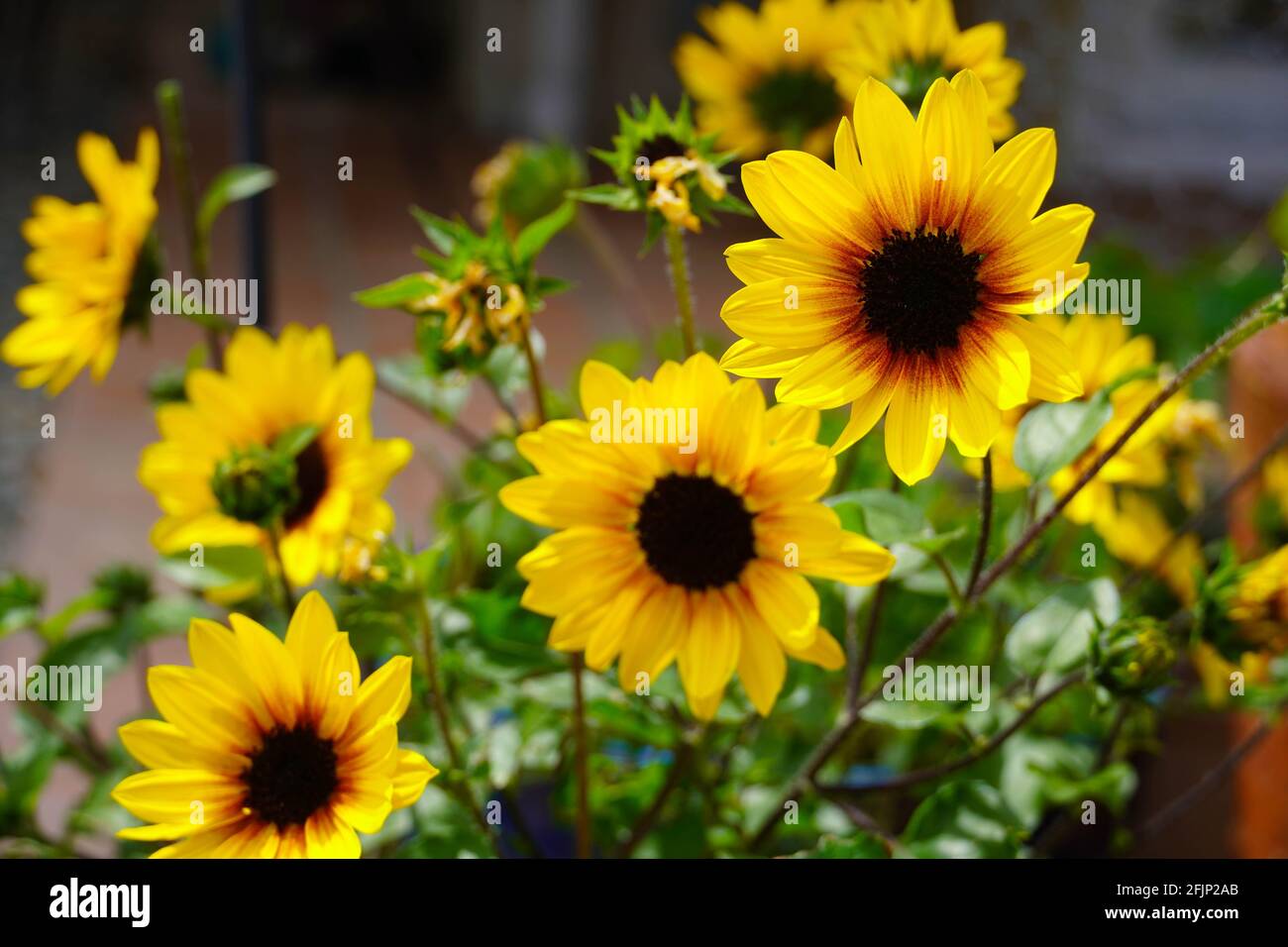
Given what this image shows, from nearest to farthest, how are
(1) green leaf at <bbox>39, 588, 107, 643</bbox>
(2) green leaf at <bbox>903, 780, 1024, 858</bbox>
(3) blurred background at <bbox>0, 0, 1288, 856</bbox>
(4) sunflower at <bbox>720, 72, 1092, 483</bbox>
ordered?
(4) sunflower at <bbox>720, 72, 1092, 483</bbox> < (2) green leaf at <bbox>903, 780, 1024, 858</bbox> < (1) green leaf at <bbox>39, 588, 107, 643</bbox> < (3) blurred background at <bbox>0, 0, 1288, 856</bbox>

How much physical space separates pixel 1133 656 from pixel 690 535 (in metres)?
0.12

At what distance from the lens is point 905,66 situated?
42cm

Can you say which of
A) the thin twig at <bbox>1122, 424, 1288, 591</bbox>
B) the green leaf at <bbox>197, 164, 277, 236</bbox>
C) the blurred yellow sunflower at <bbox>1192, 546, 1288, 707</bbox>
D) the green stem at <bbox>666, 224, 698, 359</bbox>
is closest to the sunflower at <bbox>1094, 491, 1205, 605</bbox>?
the thin twig at <bbox>1122, 424, 1288, 591</bbox>

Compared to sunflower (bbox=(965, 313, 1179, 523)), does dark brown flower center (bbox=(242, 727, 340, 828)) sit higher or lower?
lower

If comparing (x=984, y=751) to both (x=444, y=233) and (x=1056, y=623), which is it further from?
(x=444, y=233)

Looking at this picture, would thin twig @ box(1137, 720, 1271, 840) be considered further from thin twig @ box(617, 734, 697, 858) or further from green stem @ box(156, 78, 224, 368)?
green stem @ box(156, 78, 224, 368)

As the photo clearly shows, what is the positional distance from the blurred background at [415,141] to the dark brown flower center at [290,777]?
608mm

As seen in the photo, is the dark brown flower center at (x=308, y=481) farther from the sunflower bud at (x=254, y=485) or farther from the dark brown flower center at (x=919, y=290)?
the dark brown flower center at (x=919, y=290)

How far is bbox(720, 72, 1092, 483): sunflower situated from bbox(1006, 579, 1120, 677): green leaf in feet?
0.38

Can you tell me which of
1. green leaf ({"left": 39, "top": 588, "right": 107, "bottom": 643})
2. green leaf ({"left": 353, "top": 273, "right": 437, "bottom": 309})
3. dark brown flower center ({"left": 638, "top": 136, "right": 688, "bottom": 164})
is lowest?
green leaf ({"left": 39, "top": 588, "right": 107, "bottom": 643})

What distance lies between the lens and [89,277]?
0.48 metres

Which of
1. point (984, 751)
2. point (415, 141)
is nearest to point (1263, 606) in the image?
point (984, 751)

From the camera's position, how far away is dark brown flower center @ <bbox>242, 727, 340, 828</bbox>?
346mm
